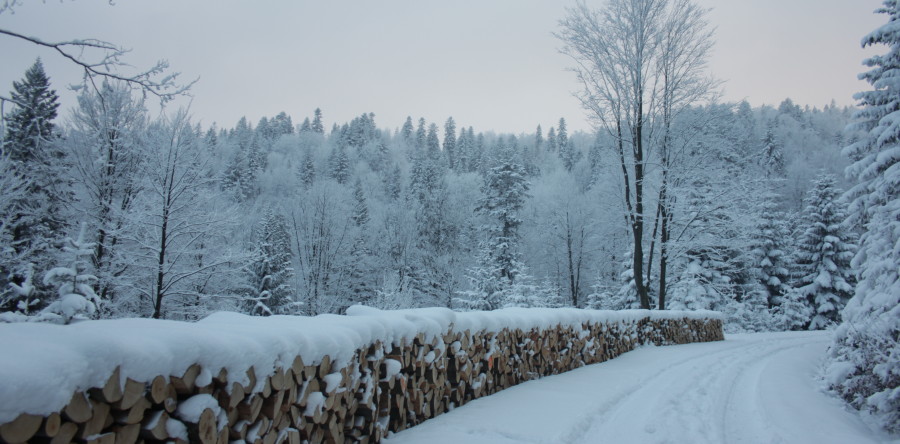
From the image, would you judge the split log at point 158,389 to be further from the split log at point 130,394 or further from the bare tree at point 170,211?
the bare tree at point 170,211

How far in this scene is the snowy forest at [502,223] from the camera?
8391mm

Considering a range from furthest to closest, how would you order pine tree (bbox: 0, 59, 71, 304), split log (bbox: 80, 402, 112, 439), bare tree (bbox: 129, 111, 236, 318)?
1. pine tree (bbox: 0, 59, 71, 304)
2. bare tree (bbox: 129, 111, 236, 318)
3. split log (bbox: 80, 402, 112, 439)

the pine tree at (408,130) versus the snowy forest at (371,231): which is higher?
the pine tree at (408,130)

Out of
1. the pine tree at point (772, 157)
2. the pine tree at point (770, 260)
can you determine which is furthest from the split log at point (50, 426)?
the pine tree at point (772, 157)

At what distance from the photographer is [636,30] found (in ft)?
48.9

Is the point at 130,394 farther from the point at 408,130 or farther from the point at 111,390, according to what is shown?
the point at 408,130

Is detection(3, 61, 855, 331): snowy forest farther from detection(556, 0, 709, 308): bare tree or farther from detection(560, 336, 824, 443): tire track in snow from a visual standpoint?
detection(560, 336, 824, 443): tire track in snow

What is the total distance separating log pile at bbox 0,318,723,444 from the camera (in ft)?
6.00

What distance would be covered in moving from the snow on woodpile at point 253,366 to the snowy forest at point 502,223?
336 centimetres

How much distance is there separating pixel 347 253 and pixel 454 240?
319 inches

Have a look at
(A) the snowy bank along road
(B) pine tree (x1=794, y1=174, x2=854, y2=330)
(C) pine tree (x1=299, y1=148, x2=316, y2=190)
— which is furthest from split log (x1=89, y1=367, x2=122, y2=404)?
(C) pine tree (x1=299, y1=148, x2=316, y2=190)

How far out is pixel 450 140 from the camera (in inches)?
3652

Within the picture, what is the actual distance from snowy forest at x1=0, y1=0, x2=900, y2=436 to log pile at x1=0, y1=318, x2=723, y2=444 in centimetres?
352

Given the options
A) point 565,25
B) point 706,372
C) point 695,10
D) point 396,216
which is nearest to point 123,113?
point 565,25
